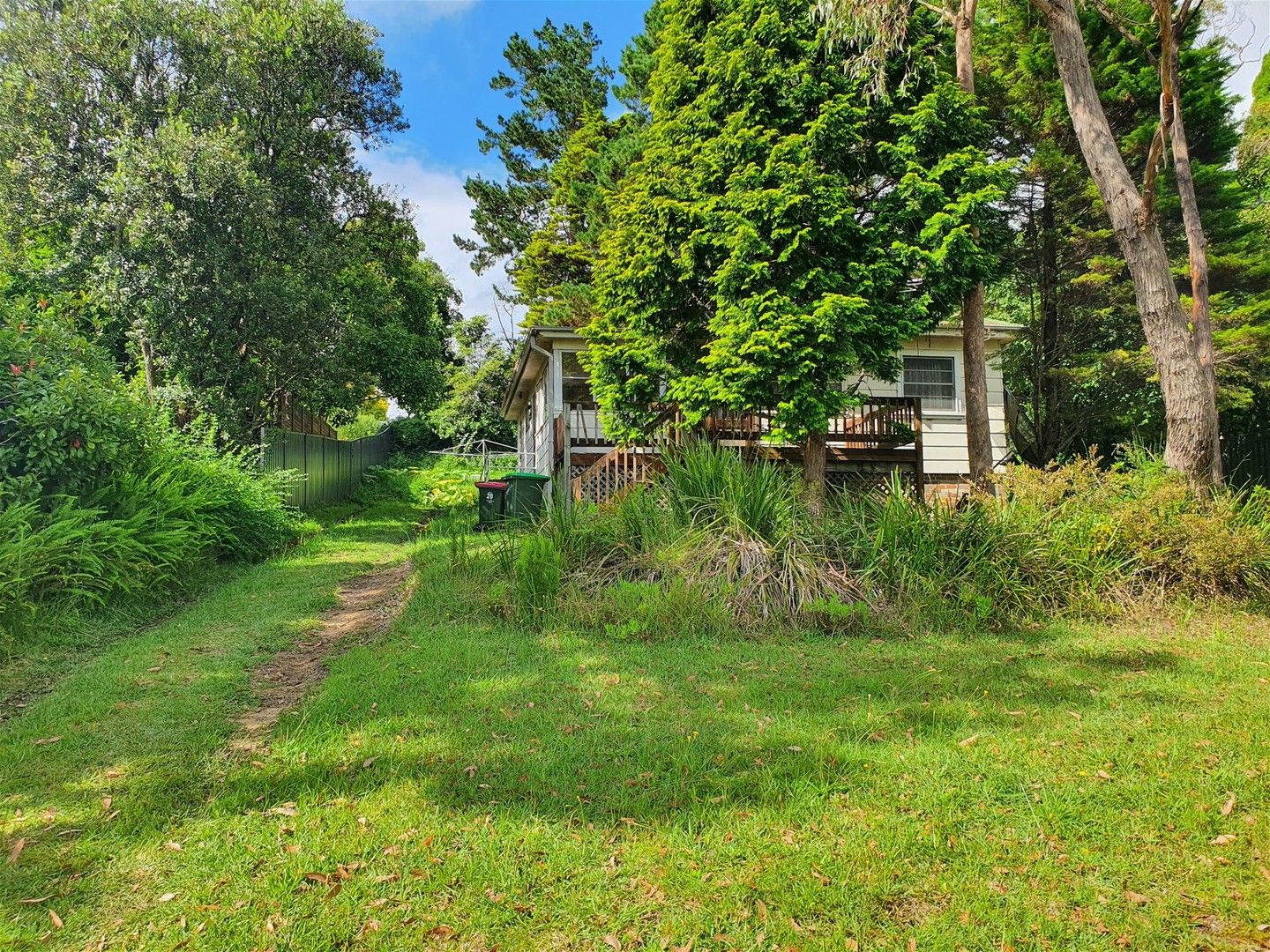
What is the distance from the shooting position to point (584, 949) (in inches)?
90.4

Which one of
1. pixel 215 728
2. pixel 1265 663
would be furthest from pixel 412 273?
pixel 1265 663

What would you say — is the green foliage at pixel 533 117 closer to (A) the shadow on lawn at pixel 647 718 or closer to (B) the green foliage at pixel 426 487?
(B) the green foliage at pixel 426 487

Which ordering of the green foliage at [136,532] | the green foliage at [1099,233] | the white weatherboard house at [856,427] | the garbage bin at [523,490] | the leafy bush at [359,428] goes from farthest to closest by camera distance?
the leafy bush at [359,428] → the green foliage at [1099,233] → the garbage bin at [523,490] → the white weatherboard house at [856,427] → the green foliage at [136,532]

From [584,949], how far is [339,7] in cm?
1850

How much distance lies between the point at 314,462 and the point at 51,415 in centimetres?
986

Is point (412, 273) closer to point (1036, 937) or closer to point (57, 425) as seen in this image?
point (57, 425)

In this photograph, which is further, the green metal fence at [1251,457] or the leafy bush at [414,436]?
the leafy bush at [414,436]

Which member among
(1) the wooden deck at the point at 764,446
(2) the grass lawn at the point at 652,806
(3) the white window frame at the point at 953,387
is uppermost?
(3) the white window frame at the point at 953,387

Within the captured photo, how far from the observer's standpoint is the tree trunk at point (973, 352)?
9.87 metres

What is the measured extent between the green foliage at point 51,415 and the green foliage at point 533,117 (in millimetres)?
17367

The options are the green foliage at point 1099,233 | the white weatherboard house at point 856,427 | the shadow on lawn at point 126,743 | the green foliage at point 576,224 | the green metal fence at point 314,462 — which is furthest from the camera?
the green foliage at point 576,224

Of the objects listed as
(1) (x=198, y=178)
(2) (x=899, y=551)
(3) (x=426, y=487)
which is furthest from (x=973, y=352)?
(3) (x=426, y=487)

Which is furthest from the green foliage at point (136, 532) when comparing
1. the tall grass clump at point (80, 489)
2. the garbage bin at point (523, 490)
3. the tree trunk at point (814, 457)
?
the tree trunk at point (814, 457)

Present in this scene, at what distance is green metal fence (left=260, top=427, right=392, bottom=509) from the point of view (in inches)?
541
